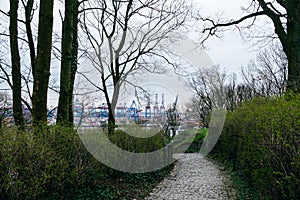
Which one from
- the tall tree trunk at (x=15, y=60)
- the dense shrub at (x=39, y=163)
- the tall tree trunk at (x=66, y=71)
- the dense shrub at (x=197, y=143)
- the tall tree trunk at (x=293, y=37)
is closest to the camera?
the dense shrub at (x=39, y=163)

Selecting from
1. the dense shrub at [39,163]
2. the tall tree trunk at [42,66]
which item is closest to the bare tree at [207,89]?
the tall tree trunk at [42,66]

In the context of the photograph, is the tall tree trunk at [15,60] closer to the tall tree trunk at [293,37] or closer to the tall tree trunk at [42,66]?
the tall tree trunk at [42,66]

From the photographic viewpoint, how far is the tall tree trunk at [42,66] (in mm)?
5910

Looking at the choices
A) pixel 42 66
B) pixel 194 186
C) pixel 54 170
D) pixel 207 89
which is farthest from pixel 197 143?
pixel 54 170

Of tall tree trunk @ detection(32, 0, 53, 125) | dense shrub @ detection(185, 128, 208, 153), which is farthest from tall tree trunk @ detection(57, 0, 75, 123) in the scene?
dense shrub @ detection(185, 128, 208, 153)

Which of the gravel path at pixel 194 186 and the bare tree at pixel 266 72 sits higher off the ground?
the bare tree at pixel 266 72

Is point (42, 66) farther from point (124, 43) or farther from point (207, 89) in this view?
point (207, 89)

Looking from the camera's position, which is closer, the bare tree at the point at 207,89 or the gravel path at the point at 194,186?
the gravel path at the point at 194,186

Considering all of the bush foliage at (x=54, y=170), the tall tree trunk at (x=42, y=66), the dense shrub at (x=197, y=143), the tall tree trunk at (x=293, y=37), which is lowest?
the dense shrub at (x=197, y=143)

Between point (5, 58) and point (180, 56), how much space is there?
804cm

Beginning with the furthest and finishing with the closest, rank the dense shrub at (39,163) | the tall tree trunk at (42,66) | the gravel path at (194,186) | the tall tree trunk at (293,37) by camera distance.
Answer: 1. the tall tree trunk at (293,37)
2. the gravel path at (194,186)
3. the tall tree trunk at (42,66)
4. the dense shrub at (39,163)

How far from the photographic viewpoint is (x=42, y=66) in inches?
235

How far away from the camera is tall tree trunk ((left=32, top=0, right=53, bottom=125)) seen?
591 centimetres

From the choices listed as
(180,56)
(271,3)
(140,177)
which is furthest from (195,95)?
(140,177)
